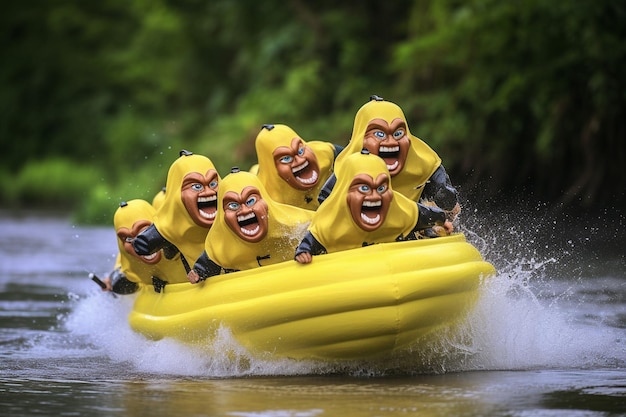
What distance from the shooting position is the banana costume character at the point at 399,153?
347 inches

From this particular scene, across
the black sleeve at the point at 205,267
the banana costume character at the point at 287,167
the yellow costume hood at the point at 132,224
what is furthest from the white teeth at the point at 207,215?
the yellow costume hood at the point at 132,224

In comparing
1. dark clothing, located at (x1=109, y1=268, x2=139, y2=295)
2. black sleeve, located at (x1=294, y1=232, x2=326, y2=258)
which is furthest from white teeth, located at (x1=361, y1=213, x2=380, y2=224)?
dark clothing, located at (x1=109, y1=268, x2=139, y2=295)

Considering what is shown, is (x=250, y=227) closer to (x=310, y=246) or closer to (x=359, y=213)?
(x=310, y=246)

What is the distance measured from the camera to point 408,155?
897 cm

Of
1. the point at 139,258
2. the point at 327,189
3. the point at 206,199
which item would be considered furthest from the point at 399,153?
the point at 139,258

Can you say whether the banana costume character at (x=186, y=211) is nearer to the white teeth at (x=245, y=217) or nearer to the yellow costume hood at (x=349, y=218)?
the white teeth at (x=245, y=217)

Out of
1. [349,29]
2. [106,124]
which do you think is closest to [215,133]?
[349,29]

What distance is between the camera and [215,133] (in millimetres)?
28734

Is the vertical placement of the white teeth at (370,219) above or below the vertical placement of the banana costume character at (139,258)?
below

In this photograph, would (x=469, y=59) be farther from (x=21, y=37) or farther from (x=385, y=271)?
(x=21, y=37)

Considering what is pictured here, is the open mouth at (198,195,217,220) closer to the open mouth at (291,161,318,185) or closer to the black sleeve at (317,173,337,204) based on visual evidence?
the open mouth at (291,161,318,185)

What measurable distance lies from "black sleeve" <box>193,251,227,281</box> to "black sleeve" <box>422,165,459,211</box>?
1.61m

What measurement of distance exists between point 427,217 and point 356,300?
2.79 ft

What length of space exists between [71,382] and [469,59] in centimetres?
1274
